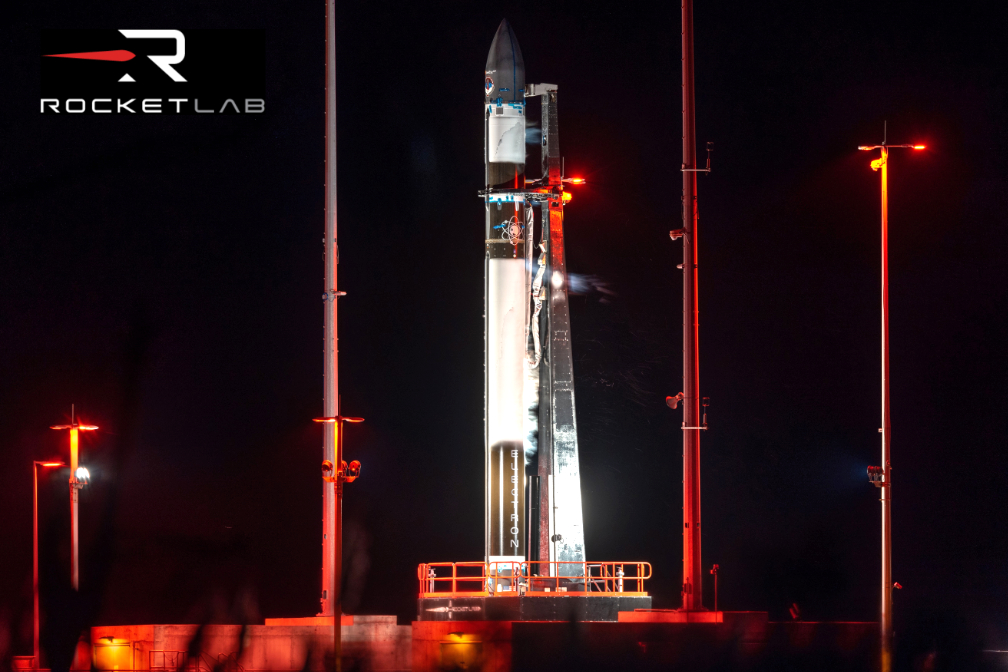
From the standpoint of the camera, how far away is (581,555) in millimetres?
33406

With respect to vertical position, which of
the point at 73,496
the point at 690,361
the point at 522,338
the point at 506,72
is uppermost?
the point at 506,72

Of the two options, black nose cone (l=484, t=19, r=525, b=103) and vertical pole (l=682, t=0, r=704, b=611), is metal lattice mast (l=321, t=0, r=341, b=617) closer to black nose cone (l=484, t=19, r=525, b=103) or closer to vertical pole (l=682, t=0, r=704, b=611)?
black nose cone (l=484, t=19, r=525, b=103)

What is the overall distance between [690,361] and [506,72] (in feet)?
32.1

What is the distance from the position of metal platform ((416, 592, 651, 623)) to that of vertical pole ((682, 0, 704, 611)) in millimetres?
1725

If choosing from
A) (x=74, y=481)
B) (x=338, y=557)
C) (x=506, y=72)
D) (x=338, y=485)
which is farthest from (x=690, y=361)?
(x=74, y=481)

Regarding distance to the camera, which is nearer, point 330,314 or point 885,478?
point 885,478

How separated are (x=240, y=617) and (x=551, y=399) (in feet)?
70.3

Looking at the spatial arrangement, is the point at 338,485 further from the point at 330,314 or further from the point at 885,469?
the point at 885,469

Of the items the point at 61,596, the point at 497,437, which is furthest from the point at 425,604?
the point at 61,596

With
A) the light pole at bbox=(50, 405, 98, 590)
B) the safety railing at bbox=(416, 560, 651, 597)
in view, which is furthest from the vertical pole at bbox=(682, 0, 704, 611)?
the light pole at bbox=(50, 405, 98, 590)

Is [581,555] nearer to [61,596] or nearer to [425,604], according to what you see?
[425,604]

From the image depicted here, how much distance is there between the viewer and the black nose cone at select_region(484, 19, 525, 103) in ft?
114

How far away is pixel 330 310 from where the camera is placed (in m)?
36.1

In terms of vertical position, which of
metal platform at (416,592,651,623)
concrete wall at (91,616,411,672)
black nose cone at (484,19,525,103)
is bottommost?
concrete wall at (91,616,411,672)
